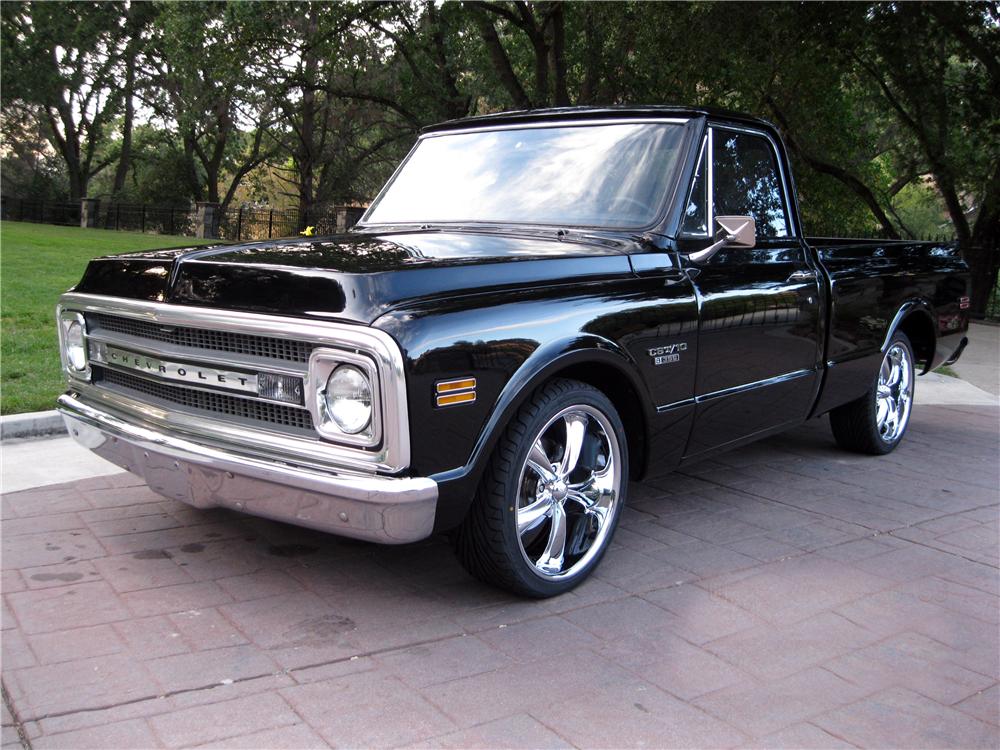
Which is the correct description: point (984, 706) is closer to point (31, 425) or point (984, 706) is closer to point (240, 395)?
point (240, 395)

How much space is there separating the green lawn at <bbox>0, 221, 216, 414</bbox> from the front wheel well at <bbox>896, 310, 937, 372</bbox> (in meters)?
5.95

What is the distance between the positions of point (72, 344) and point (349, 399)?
1807 mm

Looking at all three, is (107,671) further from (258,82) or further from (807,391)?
(258,82)

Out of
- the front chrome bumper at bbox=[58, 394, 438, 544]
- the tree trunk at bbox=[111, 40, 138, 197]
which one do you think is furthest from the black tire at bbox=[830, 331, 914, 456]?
the tree trunk at bbox=[111, 40, 138, 197]

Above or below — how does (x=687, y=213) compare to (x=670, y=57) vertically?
below

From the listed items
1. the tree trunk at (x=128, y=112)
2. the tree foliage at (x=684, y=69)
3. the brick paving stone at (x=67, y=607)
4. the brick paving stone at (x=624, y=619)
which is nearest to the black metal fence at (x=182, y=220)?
the tree trunk at (x=128, y=112)

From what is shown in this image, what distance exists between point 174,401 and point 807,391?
11.2ft

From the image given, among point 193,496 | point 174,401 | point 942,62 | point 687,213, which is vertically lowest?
point 193,496

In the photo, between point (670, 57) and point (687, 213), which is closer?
point (687, 213)

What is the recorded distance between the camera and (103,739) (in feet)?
8.68

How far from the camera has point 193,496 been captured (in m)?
3.45

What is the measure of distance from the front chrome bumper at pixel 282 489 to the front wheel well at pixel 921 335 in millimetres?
4741

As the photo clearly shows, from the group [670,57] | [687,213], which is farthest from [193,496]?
[670,57]

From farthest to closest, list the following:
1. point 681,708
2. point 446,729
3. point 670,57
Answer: point 670,57 → point 681,708 → point 446,729
